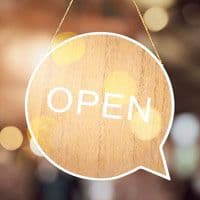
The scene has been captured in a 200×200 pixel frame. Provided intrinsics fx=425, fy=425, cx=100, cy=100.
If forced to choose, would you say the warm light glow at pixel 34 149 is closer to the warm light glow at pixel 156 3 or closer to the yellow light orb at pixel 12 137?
the yellow light orb at pixel 12 137

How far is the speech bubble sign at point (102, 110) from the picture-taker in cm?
119

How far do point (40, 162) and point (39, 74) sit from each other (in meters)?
0.25

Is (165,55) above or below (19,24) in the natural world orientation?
below

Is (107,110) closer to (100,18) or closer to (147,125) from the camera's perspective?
(147,125)

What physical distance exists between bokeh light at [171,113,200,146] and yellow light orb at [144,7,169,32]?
A: 0.26 m

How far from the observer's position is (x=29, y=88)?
1.21m

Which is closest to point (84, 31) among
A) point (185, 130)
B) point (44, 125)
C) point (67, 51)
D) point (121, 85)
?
point (67, 51)

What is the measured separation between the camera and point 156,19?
1227 millimetres

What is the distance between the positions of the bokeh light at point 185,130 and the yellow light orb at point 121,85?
15 centimetres

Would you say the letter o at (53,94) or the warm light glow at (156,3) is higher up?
the warm light glow at (156,3)

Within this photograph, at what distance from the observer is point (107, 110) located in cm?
120

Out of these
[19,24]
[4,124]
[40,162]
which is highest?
[19,24]

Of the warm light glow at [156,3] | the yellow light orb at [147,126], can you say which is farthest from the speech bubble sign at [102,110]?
the warm light glow at [156,3]

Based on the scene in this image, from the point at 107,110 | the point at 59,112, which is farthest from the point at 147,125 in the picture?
the point at 59,112
